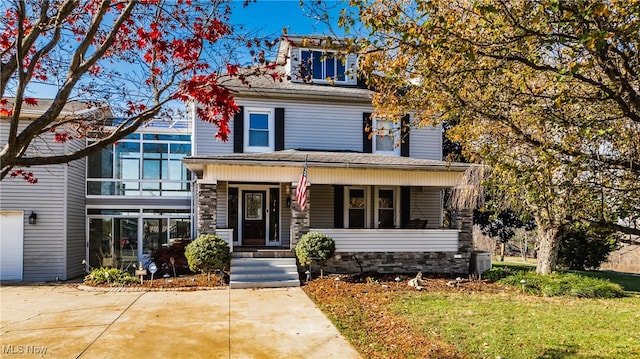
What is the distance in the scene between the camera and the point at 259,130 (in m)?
13.4

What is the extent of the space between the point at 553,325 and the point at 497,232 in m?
14.1

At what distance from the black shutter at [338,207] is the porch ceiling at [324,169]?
4.67ft

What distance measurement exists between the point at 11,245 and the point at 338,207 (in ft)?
35.6

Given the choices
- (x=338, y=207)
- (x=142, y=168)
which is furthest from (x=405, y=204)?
(x=142, y=168)

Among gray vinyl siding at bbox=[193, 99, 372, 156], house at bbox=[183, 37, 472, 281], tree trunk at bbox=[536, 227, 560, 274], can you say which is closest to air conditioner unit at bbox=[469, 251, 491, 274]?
house at bbox=[183, 37, 472, 281]

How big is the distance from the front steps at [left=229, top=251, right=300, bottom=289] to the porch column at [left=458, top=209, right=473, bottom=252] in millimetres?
5466

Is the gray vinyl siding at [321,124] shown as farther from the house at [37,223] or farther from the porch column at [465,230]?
the house at [37,223]

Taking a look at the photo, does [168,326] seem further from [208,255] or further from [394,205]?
[394,205]

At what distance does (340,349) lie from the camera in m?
5.36

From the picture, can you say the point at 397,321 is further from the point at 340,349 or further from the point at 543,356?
the point at 543,356

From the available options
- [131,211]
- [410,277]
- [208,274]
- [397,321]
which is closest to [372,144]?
[410,277]

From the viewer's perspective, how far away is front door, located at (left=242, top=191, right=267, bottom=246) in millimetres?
13500

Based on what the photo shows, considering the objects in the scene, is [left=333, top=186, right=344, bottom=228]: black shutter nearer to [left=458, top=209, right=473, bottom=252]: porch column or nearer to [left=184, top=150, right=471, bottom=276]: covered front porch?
[left=184, top=150, right=471, bottom=276]: covered front porch

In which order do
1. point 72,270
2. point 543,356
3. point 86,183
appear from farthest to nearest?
point 86,183 < point 72,270 < point 543,356
